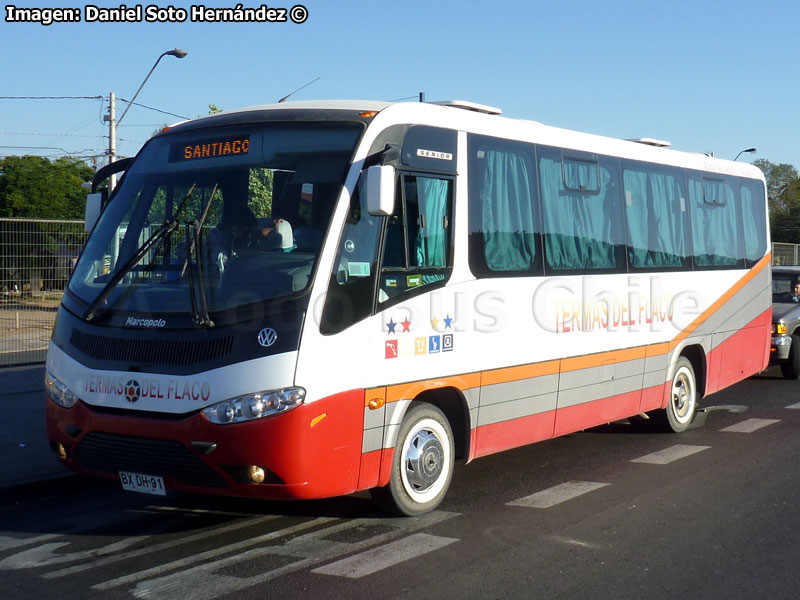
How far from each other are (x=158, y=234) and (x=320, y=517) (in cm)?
235

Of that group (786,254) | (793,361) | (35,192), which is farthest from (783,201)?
(793,361)

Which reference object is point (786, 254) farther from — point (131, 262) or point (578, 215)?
point (131, 262)

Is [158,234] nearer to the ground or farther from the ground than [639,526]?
farther from the ground

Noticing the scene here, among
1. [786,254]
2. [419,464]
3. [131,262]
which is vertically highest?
[786,254]

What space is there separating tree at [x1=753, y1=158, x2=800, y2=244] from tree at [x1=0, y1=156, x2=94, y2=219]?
6726 centimetres

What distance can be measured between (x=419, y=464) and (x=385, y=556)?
1192 millimetres

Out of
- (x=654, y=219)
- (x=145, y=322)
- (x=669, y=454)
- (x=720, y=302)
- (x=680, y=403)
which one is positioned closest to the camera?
(x=145, y=322)

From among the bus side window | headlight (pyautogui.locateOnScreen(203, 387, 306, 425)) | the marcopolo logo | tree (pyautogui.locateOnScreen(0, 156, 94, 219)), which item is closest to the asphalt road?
headlight (pyautogui.locateOnScreen(203, 387, 306, 425))

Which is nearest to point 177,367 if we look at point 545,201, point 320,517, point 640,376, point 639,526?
point 320,517

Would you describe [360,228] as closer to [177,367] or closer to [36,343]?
[177,367]

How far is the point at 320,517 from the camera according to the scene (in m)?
7.20

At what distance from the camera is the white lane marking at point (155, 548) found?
5.99 m

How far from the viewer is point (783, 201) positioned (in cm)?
11175

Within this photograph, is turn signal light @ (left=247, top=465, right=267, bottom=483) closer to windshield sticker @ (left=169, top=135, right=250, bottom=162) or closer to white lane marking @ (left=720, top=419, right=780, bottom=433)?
windshield sticker @ (left=169, top=135, right=250, bottom=162)
